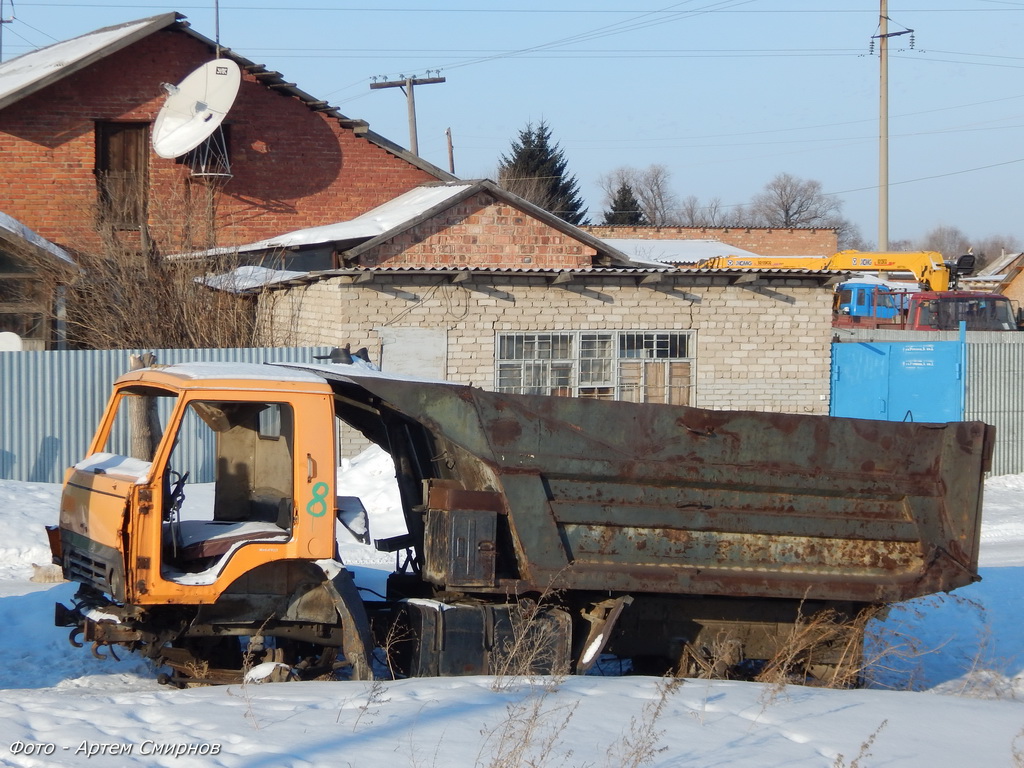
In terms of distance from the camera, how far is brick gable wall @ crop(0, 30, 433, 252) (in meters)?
22.4

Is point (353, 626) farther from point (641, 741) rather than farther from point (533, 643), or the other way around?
point (641, 741)

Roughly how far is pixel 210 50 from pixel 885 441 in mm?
21093

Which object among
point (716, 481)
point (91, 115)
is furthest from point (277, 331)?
point (716, 481)

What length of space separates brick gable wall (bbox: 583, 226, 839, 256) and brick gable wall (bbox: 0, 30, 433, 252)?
949 inches

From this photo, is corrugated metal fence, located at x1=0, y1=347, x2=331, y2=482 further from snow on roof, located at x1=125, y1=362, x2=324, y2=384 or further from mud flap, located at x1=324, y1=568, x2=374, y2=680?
mud flap, located at x1=324, y1=568, x2=374, y2=680

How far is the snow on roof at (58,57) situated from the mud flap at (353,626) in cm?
1940

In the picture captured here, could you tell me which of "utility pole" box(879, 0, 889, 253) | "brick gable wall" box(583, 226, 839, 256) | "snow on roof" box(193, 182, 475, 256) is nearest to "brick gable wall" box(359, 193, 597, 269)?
"snow on roof" box(193, 182, 475, 256)

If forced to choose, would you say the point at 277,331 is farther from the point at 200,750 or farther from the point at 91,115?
the point at 200,750

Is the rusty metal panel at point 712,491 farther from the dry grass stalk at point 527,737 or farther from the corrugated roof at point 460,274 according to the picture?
the corrugated roof at point 460,274

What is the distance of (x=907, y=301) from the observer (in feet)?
91.8

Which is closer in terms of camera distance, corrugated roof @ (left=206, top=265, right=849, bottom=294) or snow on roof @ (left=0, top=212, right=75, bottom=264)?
corrugated roof @ (left=206, top=265, right=849, bottom=294)

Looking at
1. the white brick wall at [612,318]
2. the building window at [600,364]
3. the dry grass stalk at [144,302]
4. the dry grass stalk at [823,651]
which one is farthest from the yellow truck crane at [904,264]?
the dry grass stalk at [823,651]

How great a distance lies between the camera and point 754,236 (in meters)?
50.0

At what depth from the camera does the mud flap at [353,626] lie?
5820 millimetres
